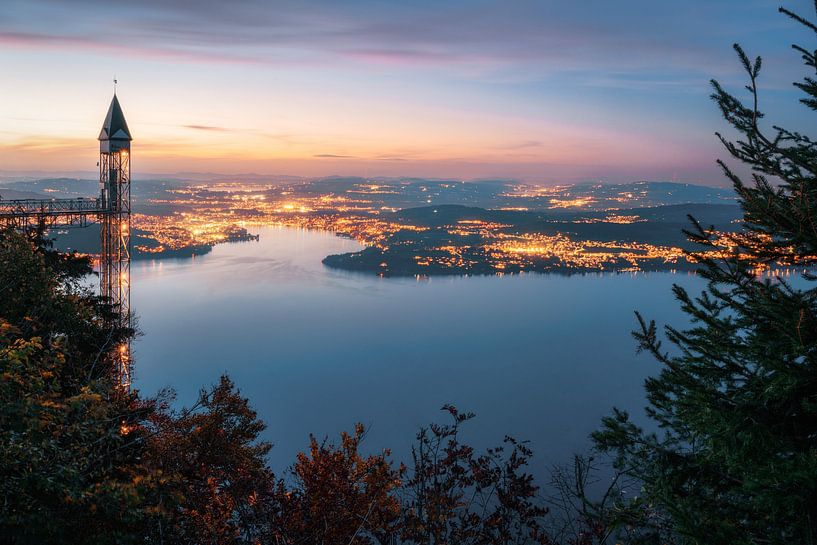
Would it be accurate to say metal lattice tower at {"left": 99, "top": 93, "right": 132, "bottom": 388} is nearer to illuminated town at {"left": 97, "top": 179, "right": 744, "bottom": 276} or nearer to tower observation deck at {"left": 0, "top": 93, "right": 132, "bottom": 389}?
tower observation deck at {"left": 0, "top": 93, "right": 132, "bottom": 389}

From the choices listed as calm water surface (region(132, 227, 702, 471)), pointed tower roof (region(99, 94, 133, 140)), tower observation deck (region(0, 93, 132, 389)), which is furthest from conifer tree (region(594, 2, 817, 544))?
calm water surface (region(132, 227, 702, 471))

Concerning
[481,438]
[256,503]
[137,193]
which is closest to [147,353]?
[481,438]

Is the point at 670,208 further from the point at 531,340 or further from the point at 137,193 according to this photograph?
the point at 137,193

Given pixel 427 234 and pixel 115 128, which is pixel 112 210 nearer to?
pixel 115 128

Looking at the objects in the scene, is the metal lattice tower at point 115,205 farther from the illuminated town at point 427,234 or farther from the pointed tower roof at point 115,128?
the illuminated town at point 427,234

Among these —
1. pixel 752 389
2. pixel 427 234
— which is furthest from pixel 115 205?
pixel 427 234

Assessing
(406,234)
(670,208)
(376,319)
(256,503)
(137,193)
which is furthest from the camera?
(137,193)
